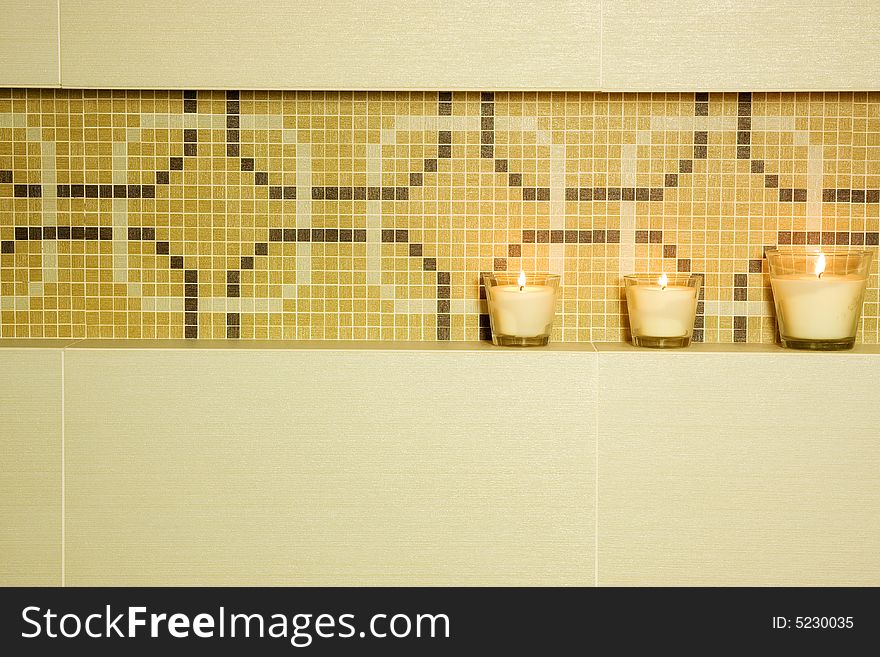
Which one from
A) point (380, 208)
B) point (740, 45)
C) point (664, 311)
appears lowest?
point (664, 311)

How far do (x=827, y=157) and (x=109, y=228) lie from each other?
3.47ft

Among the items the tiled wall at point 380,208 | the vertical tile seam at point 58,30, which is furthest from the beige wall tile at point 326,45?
the tiled wall at point 380,208

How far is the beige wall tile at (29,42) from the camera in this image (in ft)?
4.15

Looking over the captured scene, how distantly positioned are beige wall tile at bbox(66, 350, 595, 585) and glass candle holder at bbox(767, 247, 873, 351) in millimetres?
296

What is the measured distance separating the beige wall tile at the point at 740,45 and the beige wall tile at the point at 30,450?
0.85 meters

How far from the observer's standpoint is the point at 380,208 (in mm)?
1389

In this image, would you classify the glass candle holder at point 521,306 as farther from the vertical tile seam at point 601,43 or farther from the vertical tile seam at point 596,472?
the vertical tile seam at point 601,43

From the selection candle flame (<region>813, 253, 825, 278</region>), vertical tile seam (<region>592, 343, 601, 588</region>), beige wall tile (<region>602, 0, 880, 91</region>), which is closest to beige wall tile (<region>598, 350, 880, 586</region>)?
vertical tile seam (<region>592, 343, 601, 588</region>)

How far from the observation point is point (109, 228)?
4.57 feet

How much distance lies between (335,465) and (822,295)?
69cm

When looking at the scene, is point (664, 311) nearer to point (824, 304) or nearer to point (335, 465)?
point (824, 304)

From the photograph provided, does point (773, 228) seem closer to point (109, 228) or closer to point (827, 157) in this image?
point (827, 157)

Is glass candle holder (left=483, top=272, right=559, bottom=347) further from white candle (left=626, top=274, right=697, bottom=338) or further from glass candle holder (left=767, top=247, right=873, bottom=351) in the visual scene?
glass candle holder (left=767, top=247, right=873, bottom=351)

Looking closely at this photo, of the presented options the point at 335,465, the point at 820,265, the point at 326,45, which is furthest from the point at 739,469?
the point at 326,45
